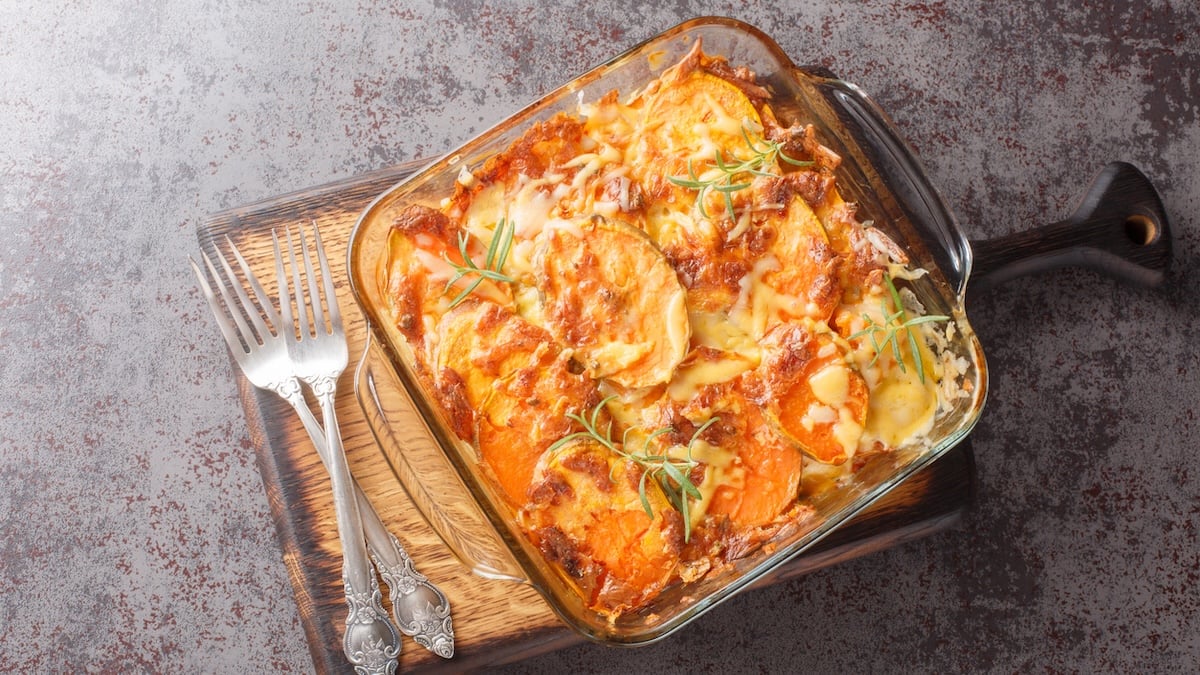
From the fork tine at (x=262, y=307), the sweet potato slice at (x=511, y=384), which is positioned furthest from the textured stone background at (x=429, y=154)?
the sweet potato slice at (x=511, y=384)

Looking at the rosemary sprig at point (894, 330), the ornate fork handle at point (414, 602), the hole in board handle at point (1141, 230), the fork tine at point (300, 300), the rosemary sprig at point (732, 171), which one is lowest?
the hole in board handle at point (1141, 230)

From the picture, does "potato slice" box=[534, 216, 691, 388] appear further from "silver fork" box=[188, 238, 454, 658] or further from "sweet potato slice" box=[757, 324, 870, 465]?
"silver fork" box=[188, 238, 454, 658]


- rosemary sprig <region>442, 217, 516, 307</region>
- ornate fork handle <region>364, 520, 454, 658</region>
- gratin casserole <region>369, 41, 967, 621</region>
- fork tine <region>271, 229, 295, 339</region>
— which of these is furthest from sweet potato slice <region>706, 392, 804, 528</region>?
fork tine <region>271, 229, 295, 339</region>

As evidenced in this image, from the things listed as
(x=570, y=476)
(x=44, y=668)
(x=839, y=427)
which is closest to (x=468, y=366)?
(x=570, y=476)

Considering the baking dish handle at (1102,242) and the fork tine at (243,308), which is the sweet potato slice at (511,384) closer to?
the fork tine at (243,308)

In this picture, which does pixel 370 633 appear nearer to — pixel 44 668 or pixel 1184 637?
pixel 44 668

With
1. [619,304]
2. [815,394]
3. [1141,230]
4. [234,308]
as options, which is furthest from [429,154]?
[1141,230]

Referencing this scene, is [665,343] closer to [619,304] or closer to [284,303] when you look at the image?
[619,304]
